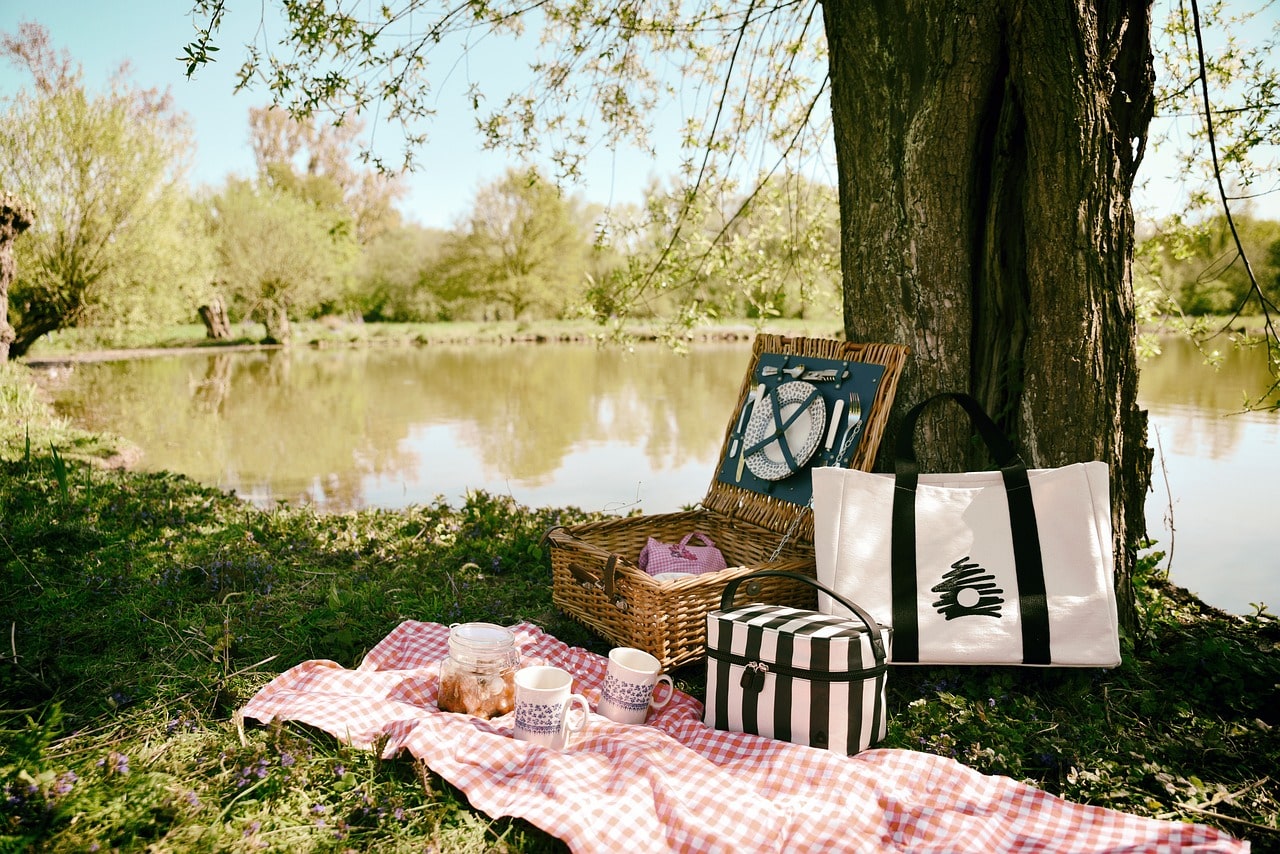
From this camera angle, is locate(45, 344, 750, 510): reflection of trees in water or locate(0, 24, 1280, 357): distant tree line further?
locate(45, 344, 750, 510): reflection of trees in water

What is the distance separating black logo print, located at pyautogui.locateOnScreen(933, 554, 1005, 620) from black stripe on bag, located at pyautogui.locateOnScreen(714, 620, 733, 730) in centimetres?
75

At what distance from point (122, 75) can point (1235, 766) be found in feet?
59.4

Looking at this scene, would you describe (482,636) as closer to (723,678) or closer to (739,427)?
(723,678)

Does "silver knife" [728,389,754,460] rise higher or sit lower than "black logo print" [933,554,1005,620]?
higher

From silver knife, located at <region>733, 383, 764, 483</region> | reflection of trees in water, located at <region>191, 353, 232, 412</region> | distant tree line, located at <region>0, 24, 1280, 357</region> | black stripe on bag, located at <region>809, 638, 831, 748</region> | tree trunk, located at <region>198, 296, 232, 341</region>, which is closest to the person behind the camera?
black stripe on bag, located at <region>809, 638, 831, 748</region>

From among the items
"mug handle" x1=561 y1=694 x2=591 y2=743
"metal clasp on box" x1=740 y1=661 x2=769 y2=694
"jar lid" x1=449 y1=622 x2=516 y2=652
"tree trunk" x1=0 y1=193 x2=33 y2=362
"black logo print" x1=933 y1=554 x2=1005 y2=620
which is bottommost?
"mug handle" x1=561 y1=694 x2=591 y2=743

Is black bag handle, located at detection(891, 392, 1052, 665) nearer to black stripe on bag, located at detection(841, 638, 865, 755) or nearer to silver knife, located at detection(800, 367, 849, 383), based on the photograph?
black stripe on bag, located at detection(841, 638, 865, 755)

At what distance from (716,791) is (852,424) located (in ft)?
5.24

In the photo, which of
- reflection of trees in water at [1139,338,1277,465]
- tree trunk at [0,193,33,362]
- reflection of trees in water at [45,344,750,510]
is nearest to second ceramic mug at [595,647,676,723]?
reflection of trees in water at [1139,338,1277,465]

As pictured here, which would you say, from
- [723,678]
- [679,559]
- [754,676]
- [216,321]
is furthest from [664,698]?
[216,321]

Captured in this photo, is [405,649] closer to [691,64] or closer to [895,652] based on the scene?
[895,652]

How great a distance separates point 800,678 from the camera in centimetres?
227

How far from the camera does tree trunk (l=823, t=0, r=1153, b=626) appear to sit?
2969 millimetres

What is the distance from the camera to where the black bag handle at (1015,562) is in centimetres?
261
